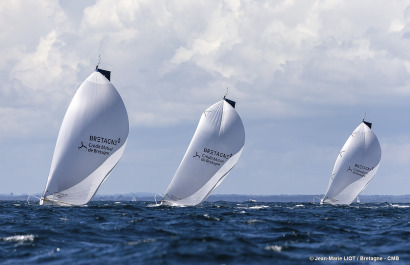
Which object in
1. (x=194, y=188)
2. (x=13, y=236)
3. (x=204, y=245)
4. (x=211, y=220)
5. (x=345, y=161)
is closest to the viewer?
(x=204, y=245)

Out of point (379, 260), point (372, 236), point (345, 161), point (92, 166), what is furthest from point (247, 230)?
point (345, 161)

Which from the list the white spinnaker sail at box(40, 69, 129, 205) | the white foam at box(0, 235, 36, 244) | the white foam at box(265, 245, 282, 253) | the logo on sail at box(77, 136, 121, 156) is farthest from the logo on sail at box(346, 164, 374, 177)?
the white foam at box(0, 235, 36, 244)

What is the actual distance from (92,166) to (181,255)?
27.5 metres

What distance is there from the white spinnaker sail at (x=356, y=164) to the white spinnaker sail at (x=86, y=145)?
40099 mm

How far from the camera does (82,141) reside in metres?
49.1

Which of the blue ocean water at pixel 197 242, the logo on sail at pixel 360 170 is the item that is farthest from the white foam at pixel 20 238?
the logo on sail at pixel 360 170

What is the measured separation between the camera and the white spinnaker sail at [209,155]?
2280 inches

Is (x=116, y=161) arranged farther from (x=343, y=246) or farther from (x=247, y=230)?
(x=343, y=246)

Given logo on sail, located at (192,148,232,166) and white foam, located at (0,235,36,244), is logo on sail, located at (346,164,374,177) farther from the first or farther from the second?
white foam, located at (0,235,36,244)

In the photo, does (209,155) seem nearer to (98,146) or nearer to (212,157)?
(212,157)

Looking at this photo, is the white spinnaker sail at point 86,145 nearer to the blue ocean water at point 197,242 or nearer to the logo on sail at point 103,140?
the logo on sail at point 103,140

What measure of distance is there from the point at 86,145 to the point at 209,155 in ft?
44.2

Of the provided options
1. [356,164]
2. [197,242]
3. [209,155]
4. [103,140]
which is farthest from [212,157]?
[197,242]

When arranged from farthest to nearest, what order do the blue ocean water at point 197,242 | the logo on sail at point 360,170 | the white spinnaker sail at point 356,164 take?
the logo on sail at point 360,170 < the white spinnaker sail at point 356,164 < the blue ocean water at point 197,242
